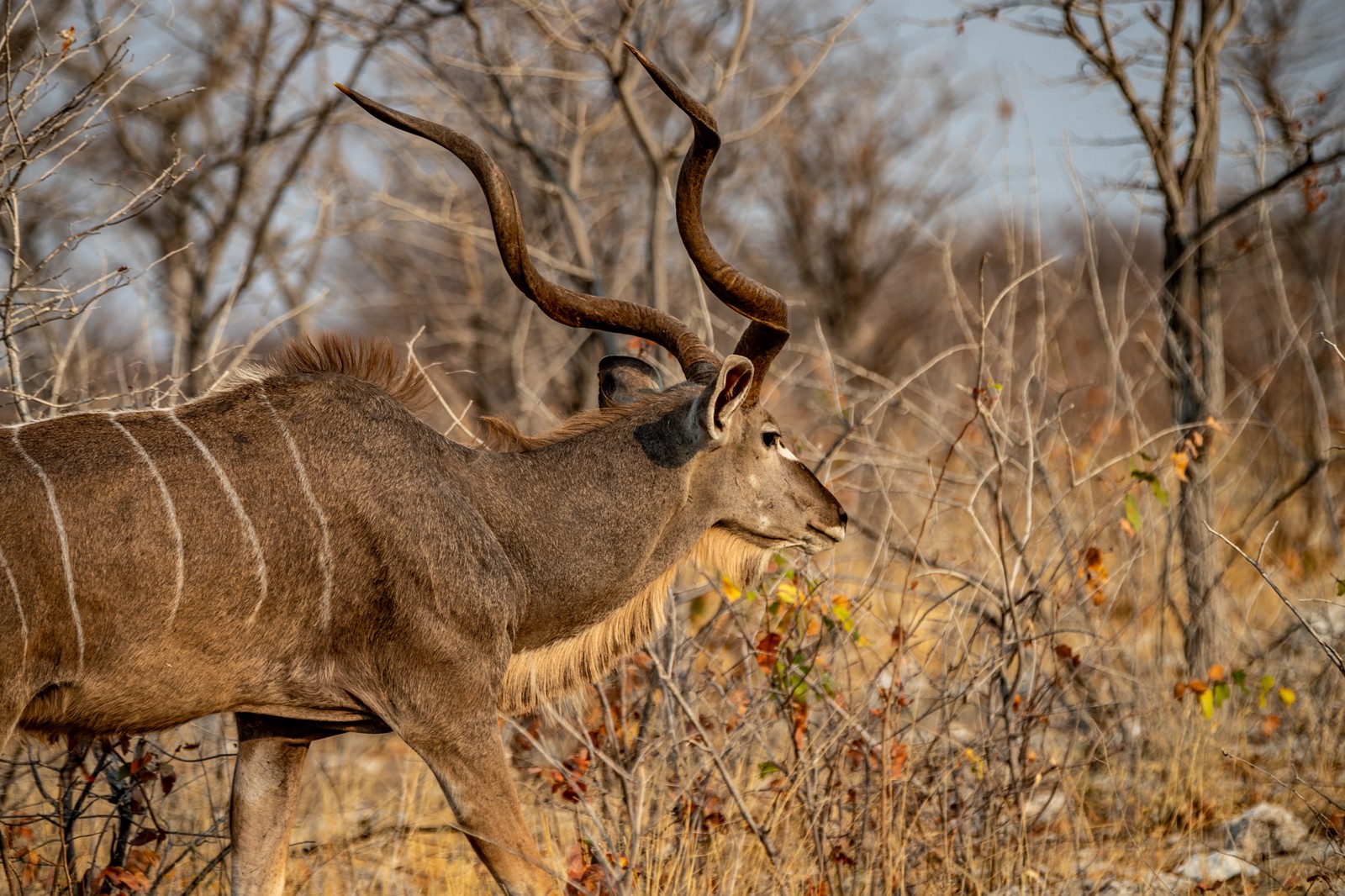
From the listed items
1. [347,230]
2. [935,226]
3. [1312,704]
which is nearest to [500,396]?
[347,230]

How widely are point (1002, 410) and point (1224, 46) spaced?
211 centimetres

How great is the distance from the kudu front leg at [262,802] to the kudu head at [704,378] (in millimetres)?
1256

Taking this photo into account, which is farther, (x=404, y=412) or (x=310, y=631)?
(x=404, y=412)

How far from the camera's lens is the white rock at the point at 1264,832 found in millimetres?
4180

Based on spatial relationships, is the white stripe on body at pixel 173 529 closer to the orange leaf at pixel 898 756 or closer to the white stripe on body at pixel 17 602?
the white stripe on body at pixel 17 602

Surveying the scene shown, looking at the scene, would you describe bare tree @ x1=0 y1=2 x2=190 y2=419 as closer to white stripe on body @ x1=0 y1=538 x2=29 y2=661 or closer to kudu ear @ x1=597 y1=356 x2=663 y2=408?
white stripe on body @ x1=0 y1=538 x2=29 y2=661

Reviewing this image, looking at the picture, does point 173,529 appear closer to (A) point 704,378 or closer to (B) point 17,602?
(B) point 17,602

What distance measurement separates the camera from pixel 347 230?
7348 mm

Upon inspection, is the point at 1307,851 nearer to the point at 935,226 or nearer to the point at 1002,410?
the point at 1002,410

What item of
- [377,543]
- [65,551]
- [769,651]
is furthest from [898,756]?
[65,551]

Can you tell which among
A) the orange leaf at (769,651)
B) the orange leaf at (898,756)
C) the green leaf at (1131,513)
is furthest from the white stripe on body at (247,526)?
the green leaf at (1131,513)

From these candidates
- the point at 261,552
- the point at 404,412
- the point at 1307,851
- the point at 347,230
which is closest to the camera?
the point at 261,552

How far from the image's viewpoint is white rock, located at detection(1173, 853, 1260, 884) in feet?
13.2

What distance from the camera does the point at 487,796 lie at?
3201 millimetres
